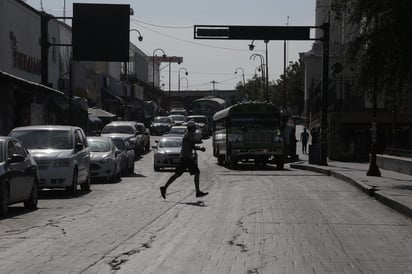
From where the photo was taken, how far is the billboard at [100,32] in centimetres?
3728

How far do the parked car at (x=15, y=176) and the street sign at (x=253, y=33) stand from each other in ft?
74.9

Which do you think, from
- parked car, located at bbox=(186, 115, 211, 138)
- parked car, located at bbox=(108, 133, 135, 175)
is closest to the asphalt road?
parked car, located at bbox=(108, 133, 135, 175)

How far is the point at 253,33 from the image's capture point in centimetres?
3862

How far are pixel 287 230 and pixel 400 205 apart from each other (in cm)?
435

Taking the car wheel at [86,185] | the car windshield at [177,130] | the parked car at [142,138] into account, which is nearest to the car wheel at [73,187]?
the car wheel at [86,185]

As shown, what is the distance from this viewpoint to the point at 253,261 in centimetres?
1017

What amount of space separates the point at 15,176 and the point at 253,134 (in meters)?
22.2

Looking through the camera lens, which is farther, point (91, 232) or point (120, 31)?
point (120, 31)

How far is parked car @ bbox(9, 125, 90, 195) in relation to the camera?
19.8m

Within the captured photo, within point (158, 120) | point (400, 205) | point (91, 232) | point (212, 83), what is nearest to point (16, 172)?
point (91, 232)

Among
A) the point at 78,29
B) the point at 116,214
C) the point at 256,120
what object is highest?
the point at 78,29

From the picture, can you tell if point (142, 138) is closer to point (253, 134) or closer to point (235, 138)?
point (235, 138)

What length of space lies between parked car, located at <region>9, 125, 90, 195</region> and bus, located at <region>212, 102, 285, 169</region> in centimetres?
1516

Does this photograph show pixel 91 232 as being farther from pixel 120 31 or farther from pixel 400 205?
pixel 120 31
